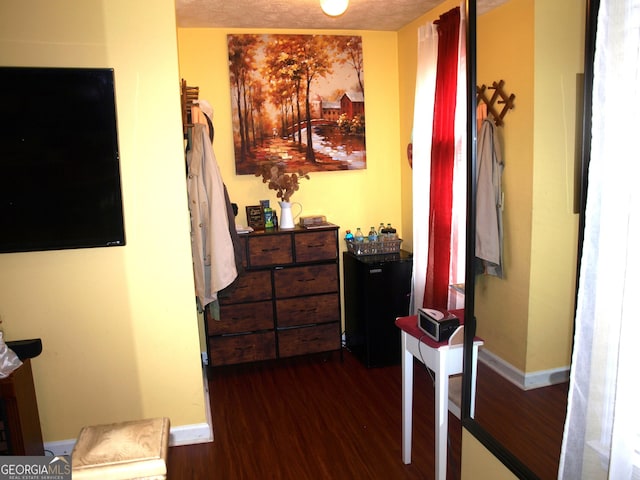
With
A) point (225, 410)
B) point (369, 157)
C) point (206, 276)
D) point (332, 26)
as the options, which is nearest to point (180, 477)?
point (225, 410)

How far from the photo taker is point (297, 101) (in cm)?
383

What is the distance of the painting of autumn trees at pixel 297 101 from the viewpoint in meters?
3.73

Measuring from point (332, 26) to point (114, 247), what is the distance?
7.83ft

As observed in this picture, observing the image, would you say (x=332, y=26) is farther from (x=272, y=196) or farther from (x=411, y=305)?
(x=411, y=305)

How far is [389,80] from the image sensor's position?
4043mm

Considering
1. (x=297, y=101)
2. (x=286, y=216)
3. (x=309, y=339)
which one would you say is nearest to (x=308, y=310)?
(x=309, y=339)

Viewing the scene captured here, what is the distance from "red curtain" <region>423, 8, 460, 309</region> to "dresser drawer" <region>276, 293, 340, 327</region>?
746 mm

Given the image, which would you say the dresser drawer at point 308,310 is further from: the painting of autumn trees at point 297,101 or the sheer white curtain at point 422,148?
the painting of autumn trees at point 297,101

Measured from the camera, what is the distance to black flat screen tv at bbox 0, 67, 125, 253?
2318 millimetres

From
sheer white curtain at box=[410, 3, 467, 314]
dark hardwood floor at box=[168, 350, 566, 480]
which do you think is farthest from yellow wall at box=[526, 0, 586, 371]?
sheer white curtain at box=[410, 3, 467, 314]

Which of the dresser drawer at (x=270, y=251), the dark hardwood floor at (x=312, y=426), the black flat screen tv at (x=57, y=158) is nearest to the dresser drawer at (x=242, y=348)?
the dark hardwood floor at (x=312, y=426)

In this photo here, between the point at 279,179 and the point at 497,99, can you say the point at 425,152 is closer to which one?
the point at 279,179

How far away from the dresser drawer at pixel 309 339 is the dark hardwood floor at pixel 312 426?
0.14m

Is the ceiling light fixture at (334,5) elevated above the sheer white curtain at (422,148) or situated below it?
above
